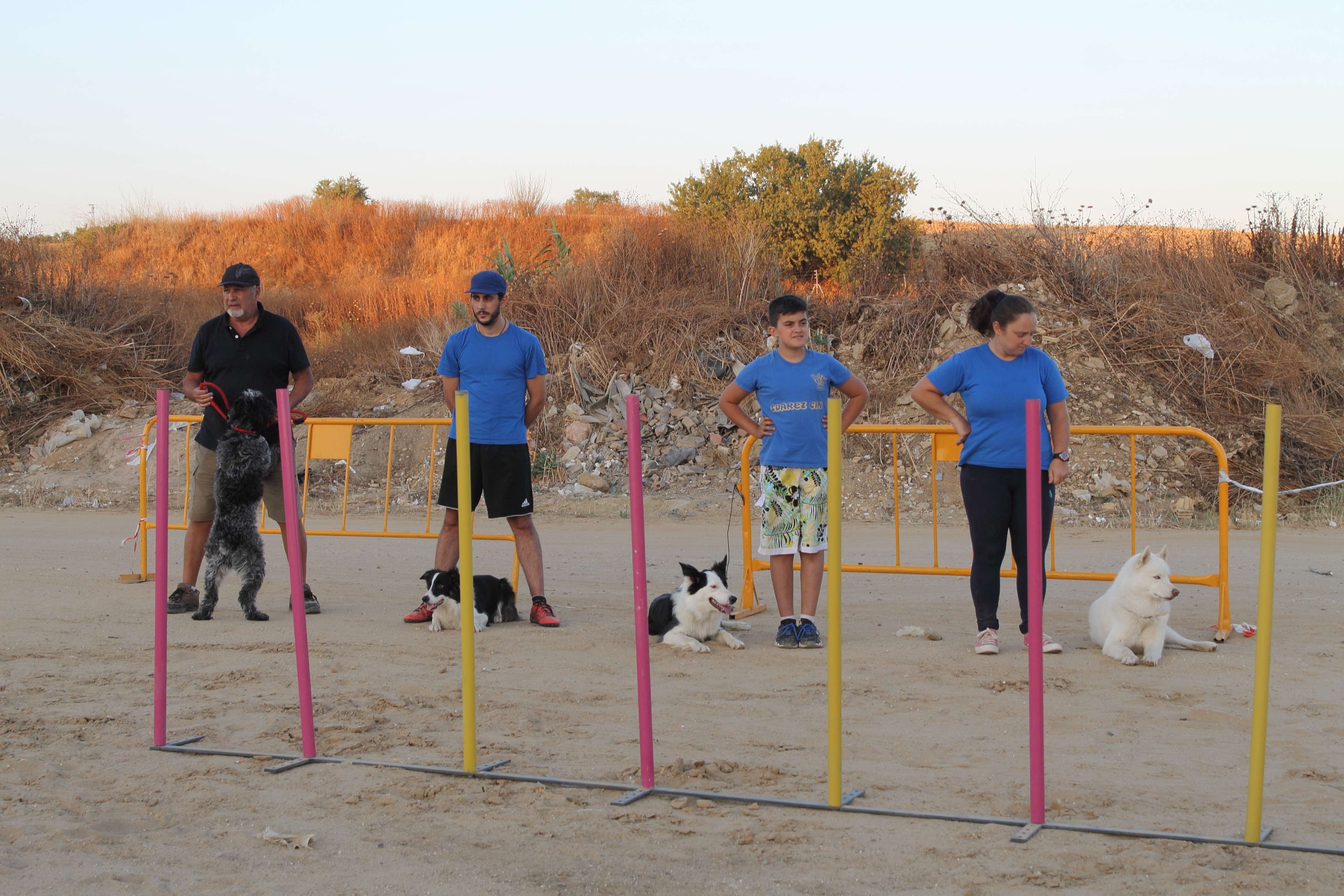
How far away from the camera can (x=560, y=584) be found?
29.4ft

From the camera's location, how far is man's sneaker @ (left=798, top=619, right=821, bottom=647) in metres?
6.47

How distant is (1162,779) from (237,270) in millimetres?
5918

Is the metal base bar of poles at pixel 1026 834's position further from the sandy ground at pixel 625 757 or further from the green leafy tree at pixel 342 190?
the green leafy tree at pixel 342 190

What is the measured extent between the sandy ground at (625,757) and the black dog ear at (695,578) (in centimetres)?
40

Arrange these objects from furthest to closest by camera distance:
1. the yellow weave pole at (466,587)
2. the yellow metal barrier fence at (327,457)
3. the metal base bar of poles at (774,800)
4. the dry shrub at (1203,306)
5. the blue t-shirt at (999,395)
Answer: the dry shrub at (1203,306) → the yellow metal barrier fence at (327,457) → the blue t-shirt at (999,395) → the yellow weave pole at (466,587) → the metal base bar of poles at (774,800)

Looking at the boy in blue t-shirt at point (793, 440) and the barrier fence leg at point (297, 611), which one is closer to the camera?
the barrier fence leg at point (297, 611)

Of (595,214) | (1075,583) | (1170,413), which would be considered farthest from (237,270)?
(595,214)

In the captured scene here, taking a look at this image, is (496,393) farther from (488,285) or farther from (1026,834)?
(1026,834)

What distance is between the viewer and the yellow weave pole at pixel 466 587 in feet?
13.2

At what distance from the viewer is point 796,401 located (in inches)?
247

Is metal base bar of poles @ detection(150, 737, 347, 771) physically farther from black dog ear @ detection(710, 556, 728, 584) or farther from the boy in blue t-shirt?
the boy in blue t-shirt

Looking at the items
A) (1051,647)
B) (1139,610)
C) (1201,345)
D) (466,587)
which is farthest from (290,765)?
(1201,345)

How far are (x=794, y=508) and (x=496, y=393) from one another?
2.02 m

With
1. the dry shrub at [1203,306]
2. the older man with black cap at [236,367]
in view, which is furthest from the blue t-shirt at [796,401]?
the dry shrub at [1203,306]
